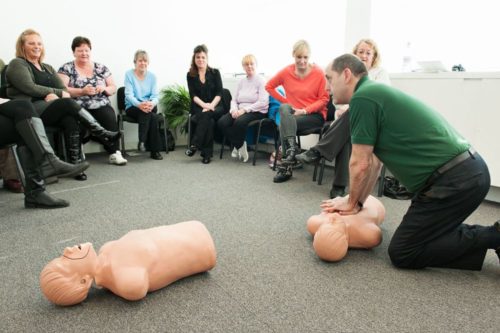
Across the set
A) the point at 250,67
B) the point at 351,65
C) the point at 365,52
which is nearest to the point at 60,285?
the point at 351,65

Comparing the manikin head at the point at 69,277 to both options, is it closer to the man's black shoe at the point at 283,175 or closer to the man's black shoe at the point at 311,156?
the man's black shoe at the point at 311,156

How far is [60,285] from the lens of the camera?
4.26ft

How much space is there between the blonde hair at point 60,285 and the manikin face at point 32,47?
8.17ft

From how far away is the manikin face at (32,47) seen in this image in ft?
10.2

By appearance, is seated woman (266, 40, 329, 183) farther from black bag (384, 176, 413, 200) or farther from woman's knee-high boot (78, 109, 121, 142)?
woman's knee-high boot (78, 109, 121, 142)

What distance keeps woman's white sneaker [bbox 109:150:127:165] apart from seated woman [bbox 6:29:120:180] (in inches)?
21.0

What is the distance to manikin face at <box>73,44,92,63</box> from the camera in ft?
11.7

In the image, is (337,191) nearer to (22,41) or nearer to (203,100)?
(203,100)

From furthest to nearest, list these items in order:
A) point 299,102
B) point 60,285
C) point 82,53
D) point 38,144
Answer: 1. point 82,53
2. point 299,102
3. point 38,144
4. point 60,285

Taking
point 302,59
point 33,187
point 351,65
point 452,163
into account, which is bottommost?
point 33,187

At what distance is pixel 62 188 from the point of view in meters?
2.88

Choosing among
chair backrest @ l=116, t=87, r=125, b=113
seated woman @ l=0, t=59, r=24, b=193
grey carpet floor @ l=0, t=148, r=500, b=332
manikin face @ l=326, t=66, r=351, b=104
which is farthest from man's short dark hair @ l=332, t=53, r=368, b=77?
chair backrest @ l=116, t=87, r=125, b=113

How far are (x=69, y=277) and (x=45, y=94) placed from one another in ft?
7.71

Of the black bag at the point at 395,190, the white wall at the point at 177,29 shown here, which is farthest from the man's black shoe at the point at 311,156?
the white wall at the point at 177,29
